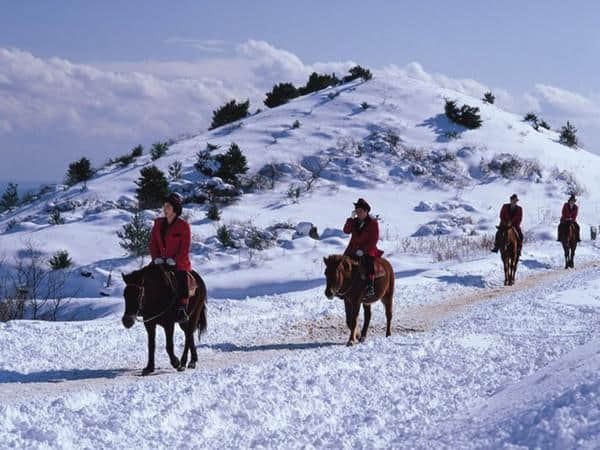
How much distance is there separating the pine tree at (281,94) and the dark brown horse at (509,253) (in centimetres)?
3088

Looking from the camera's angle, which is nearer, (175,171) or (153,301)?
(153,301)

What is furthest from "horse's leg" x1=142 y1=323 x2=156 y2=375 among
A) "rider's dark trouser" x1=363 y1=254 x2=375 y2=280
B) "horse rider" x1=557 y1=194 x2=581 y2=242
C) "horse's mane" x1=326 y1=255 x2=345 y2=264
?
"horse rider" x1=557 y1=194 x2=581 y2=242

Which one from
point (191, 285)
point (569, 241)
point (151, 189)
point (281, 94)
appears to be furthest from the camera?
point (281, 94)

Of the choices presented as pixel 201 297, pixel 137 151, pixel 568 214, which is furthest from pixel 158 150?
pixel 201 297

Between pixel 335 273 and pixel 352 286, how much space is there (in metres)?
0.65

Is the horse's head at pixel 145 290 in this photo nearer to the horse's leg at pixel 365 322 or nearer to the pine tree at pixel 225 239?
the horse's leg at pixel 365 322

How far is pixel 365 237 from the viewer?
10.8 m

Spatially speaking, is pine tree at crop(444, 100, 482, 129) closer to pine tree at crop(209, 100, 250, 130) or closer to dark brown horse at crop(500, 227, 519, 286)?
pine tree at crop(209, 100, 250, 130)

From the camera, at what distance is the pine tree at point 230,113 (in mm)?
44375

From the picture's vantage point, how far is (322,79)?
4969 centimetres

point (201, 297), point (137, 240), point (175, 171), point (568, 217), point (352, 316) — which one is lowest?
point (352, 316)

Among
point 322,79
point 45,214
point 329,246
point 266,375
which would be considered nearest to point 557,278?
point 329,246

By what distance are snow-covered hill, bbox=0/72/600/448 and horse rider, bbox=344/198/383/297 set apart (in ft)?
4.27

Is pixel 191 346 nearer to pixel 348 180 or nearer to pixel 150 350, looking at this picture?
pixel 150 350
